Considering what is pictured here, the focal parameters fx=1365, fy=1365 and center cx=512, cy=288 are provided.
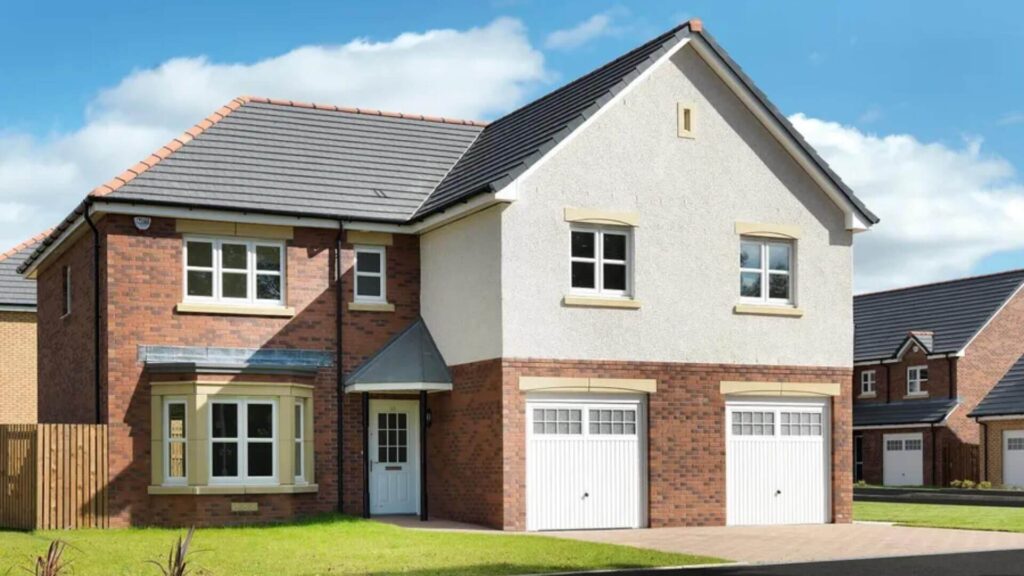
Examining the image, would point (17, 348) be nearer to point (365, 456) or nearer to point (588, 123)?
point (365, 456)

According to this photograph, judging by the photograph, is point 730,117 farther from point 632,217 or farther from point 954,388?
point 954,388

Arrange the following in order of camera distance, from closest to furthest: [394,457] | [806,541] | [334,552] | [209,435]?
[334,552]
[806,541]
[209,435]
[394,457]

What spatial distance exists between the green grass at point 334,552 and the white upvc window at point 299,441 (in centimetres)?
217

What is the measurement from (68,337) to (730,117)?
47.8ft

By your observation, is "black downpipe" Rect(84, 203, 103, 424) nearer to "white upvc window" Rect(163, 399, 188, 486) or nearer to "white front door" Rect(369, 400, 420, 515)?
"white upvc window" Rect(163, 399, 188, 486)

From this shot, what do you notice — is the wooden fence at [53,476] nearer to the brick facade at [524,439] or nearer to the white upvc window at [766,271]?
the brick facade at [524,439]

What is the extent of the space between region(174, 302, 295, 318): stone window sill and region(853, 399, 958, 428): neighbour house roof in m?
33.5

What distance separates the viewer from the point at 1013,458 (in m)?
50.4

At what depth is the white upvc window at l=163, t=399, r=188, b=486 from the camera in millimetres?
25141

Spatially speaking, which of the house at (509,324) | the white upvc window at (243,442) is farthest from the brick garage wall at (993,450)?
the white upvc window at (243,442)

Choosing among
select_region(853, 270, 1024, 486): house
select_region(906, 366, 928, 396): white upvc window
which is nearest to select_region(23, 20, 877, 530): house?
select_region(853, 270, 1024, 486): house

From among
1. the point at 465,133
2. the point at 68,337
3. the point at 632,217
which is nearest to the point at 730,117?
the point at 632,217

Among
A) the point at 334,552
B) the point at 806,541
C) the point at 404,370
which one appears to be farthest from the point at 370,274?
the point at 806,541

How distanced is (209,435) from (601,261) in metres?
7.88
